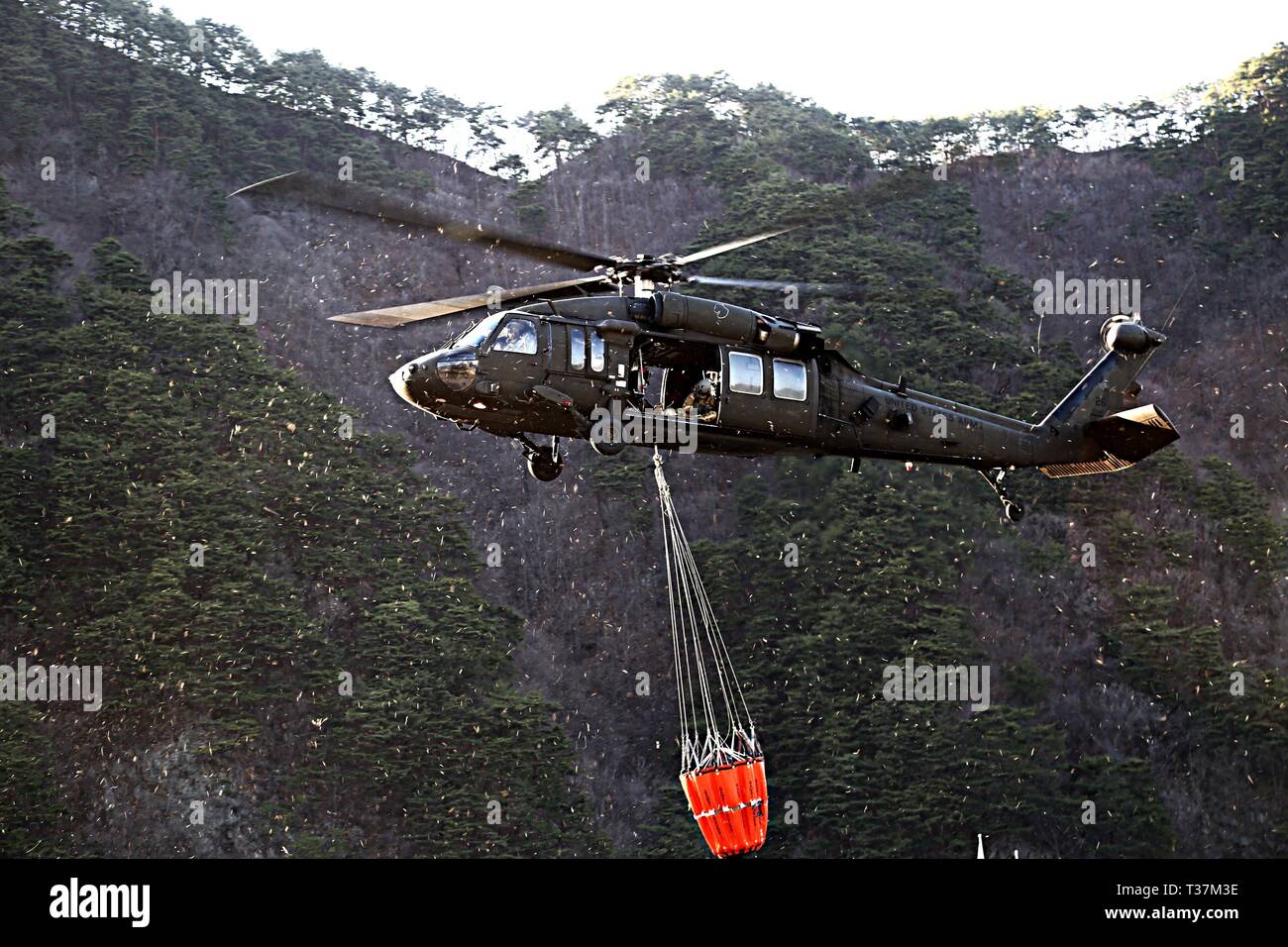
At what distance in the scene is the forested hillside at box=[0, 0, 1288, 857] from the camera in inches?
1711

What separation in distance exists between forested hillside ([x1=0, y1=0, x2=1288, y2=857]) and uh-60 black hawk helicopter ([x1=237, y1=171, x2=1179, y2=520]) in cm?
2496

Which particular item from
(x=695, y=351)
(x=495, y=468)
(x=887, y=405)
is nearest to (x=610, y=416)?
(x=695, y=351)

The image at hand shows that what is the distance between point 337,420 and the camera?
49562 millimetres

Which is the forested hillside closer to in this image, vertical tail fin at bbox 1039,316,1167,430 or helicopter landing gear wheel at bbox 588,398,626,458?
vertical tail fin at bbox 1039,316,1167,430

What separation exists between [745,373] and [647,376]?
1397 millimetres

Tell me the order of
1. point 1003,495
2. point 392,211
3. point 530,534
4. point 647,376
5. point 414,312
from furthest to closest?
point 530,534, point 1003,495, point 647,376, point 414,312, point 392,211

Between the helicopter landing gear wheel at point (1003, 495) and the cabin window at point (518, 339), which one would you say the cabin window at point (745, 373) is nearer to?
the cabin window at point (518, 339)

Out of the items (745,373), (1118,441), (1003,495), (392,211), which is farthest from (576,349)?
(1118,441)

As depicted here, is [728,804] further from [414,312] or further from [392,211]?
[392,211]

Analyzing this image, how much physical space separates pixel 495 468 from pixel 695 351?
113 feet

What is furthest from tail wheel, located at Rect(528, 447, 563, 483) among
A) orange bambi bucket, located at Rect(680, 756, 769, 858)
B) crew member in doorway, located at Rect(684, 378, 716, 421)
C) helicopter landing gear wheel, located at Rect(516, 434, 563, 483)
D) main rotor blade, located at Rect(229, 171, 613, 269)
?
orange bambi bucket, located at Rect(680, 756, 769, 858)

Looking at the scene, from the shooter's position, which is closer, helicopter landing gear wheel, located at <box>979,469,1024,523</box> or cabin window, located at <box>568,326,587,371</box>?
cabin window, located at <box>568,326,587,371</box>

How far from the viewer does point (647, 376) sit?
792 inches
